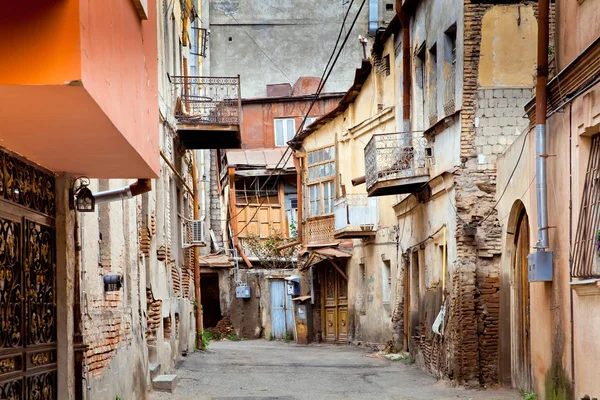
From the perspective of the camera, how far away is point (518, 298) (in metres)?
14.6

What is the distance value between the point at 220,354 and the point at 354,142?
801 cm

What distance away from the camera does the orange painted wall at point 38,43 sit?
532 cm

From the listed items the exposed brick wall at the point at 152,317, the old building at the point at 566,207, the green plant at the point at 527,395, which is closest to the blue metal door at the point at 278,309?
the exposed brick wall at the point at 152,317

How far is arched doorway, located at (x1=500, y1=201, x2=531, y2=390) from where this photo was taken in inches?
560

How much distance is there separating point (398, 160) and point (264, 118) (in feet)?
72.0

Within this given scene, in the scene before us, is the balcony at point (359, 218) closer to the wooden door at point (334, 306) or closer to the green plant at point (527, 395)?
the wooden door at point (334, 306)

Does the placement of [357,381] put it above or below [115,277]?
below

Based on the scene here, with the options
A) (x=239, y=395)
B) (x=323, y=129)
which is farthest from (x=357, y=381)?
(x=323, y=129)

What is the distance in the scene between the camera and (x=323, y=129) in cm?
3111

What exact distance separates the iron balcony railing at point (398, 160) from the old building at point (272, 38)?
72.5 feet

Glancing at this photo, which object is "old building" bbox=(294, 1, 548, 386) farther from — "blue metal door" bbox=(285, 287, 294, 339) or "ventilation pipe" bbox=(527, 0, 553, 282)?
"blue metal door" bbox=(285, 287, 294, 339)

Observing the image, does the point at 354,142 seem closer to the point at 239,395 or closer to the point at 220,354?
the point at 220,354

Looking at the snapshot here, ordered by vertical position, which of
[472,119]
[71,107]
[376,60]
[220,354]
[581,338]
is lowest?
[220,354]

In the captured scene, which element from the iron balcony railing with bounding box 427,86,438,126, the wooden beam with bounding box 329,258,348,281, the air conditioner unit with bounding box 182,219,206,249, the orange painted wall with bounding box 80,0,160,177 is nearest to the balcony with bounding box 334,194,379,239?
the wooden beam with bounding box 329,258,348,281
